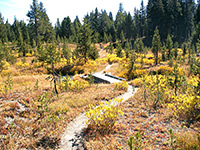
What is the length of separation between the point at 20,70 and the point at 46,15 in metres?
40.4

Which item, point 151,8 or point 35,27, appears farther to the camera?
point 151,8

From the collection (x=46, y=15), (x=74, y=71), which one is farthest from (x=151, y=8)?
(x=74, y=71)

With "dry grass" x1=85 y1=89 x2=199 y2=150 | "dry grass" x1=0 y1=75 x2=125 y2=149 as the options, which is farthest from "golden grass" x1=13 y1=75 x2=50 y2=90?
"dry grass" x1=85 y1=89 x2=199 y2=150

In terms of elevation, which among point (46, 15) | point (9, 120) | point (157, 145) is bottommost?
point (157, 145)

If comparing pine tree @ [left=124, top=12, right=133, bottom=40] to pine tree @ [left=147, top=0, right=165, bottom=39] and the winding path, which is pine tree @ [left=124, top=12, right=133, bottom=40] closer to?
pine tree @ [left=147, top=0, right=165, bottom=39]

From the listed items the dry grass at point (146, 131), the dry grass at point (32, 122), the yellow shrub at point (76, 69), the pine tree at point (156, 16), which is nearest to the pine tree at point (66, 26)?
the pine tree at point (156, 16)

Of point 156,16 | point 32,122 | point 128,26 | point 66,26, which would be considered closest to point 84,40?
point 32,122

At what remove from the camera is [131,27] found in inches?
2388

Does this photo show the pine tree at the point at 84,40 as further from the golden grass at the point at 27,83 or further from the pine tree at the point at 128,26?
the pine tree at the point at 128,26

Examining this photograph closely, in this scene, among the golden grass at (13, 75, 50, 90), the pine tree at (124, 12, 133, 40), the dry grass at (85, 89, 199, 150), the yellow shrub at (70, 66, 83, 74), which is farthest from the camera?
the pine tree at (124, 12, 133, 40)

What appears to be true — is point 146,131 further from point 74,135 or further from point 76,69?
point 76,69

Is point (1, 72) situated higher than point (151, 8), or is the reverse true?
point (151, 8)

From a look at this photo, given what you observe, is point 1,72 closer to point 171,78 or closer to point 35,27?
point 171,78

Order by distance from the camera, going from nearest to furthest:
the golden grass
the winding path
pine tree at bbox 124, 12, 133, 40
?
the winding path, the golden grass, pine tree at bbox 124, 12, 133, 40
